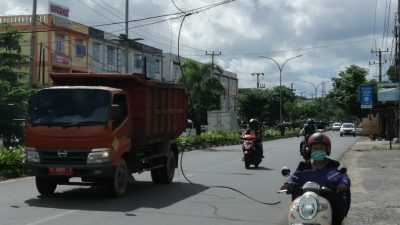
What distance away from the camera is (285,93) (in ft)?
342

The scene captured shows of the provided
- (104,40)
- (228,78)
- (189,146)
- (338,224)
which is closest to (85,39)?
(104,40)

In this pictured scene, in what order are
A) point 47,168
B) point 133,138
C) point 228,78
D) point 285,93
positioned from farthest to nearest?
point 228,78 → point 285,93 → point 133,138 → point 47,168

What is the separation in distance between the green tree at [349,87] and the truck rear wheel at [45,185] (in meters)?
56.6

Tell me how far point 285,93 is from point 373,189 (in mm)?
90911

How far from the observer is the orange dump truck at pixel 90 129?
11523mm

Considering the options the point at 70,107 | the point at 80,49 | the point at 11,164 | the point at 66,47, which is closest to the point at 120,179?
the point at 70,107

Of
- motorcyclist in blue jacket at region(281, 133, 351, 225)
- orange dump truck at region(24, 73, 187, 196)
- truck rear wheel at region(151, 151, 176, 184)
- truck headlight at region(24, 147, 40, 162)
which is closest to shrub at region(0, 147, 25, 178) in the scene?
orange dump truck at region(24, 73, 187, 196)

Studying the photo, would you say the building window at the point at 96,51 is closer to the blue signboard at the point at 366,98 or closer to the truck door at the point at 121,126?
the blue signboard at the point at 366,98

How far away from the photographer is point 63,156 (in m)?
11.6

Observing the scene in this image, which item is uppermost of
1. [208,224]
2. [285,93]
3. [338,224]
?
[285,93]

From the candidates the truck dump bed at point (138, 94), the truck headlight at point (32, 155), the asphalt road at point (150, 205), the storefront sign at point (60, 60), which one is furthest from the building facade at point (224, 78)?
the truck headlight at point (32, 155)

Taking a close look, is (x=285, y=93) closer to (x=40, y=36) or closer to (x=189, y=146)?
(x=40, y=36)

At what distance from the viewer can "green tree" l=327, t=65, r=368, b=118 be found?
65938 millimetres

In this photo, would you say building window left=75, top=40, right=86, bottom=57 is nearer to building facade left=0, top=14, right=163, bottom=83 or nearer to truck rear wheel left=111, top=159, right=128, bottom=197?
building facade left=0, top=14, right=163, bottom=83
